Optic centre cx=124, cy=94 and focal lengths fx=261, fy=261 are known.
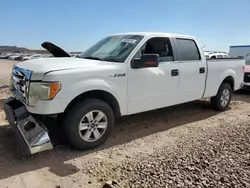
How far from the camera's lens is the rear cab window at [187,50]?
5500 millimetres

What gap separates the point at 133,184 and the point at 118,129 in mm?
2101

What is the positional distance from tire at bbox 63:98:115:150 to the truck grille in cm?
71

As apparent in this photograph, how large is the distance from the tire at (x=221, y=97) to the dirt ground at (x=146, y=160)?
1151mm

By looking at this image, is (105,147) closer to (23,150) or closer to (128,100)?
(128,100)

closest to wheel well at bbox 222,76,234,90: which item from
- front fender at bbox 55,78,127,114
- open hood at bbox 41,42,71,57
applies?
front fender at bbox 55,78,127,114

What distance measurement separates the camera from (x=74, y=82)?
385 cm

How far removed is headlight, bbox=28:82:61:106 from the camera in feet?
12.0

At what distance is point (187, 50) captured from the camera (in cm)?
568

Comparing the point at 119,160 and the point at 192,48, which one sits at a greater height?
the point at 192,48

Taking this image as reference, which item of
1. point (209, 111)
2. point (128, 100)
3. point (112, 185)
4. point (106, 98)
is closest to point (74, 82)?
point (106, 98)

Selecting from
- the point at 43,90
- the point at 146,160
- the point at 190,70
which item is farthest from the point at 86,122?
the point at 190,70

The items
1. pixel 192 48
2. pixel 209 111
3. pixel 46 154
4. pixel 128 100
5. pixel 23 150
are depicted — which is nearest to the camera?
pixel 23 150

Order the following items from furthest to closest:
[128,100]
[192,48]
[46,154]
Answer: [192,48] < [128,100] < [46,154]

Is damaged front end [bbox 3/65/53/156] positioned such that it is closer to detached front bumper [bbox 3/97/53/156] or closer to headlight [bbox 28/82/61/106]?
detached front bumper [bbox 3/97/53/156]
